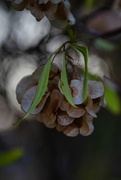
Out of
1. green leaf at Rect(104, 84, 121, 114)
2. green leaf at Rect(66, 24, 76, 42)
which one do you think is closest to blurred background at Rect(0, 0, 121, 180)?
green leaf at Rect(104, 84, 121, 114)

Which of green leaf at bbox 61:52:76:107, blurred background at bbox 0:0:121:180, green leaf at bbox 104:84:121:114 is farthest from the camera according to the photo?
blurred background at bbox 0:0:121:180

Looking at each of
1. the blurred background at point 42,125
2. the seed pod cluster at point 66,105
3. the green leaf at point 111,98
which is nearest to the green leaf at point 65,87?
the seed pod cluster at point 66,105

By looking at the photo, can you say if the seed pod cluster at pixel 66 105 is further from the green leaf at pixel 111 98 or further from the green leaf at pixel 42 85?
the green leaf at pixel 111 98

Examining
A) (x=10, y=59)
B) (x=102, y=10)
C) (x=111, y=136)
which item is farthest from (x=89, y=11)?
(x=111, y=136)

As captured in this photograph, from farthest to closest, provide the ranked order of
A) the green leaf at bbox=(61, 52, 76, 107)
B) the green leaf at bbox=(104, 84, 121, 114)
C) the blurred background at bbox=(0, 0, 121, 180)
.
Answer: the blurred background at bbox=(0, 0, 121, 180), the green leaf at bbox=(104, 84, 121, 114), the green leaf at bbox=(61, 52, 76, 107)

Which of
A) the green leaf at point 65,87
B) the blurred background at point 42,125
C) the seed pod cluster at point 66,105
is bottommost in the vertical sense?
the blurred background at point 42,125

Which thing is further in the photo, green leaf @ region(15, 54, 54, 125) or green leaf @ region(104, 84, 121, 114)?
green leaf @ region(104, 84, 121, 114)

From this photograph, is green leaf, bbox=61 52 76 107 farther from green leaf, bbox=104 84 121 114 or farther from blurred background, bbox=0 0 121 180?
green leaf, bbox=104 84 121 114

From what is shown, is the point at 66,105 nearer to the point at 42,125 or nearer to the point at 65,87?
the point at 65,87

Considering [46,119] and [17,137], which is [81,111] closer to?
[46,119]
